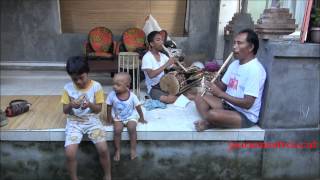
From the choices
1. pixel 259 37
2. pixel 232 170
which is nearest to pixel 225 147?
pixel 232 170

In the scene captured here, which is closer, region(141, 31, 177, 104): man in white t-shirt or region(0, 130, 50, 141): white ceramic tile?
region(0, 130, 50, 141): white ceramic tile

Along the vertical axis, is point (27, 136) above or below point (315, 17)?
A: below

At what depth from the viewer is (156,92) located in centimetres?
531

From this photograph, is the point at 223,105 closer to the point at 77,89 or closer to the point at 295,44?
the point at 295,44

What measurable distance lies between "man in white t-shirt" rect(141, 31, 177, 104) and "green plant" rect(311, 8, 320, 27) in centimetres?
200

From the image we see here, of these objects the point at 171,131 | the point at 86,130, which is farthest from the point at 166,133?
the point at 86,130

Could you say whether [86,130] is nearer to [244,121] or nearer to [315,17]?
[244,121]

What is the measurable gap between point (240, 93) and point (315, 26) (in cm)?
122

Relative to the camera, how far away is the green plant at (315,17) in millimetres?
4027

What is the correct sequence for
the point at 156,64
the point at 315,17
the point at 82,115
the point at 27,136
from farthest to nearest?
the point at 156,64 → the point at 315,17 → the point at 27,136 → the point at 82,115

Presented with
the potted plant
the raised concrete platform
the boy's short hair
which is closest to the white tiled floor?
the raised concrete platform

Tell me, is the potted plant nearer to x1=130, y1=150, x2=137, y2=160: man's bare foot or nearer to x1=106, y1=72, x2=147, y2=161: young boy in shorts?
x1=106, y1=72, x2=147, y2=161: young boy in shorts

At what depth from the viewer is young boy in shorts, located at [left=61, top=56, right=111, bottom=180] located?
3555 mm

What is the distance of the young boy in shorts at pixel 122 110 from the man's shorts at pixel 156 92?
1.18 meters
